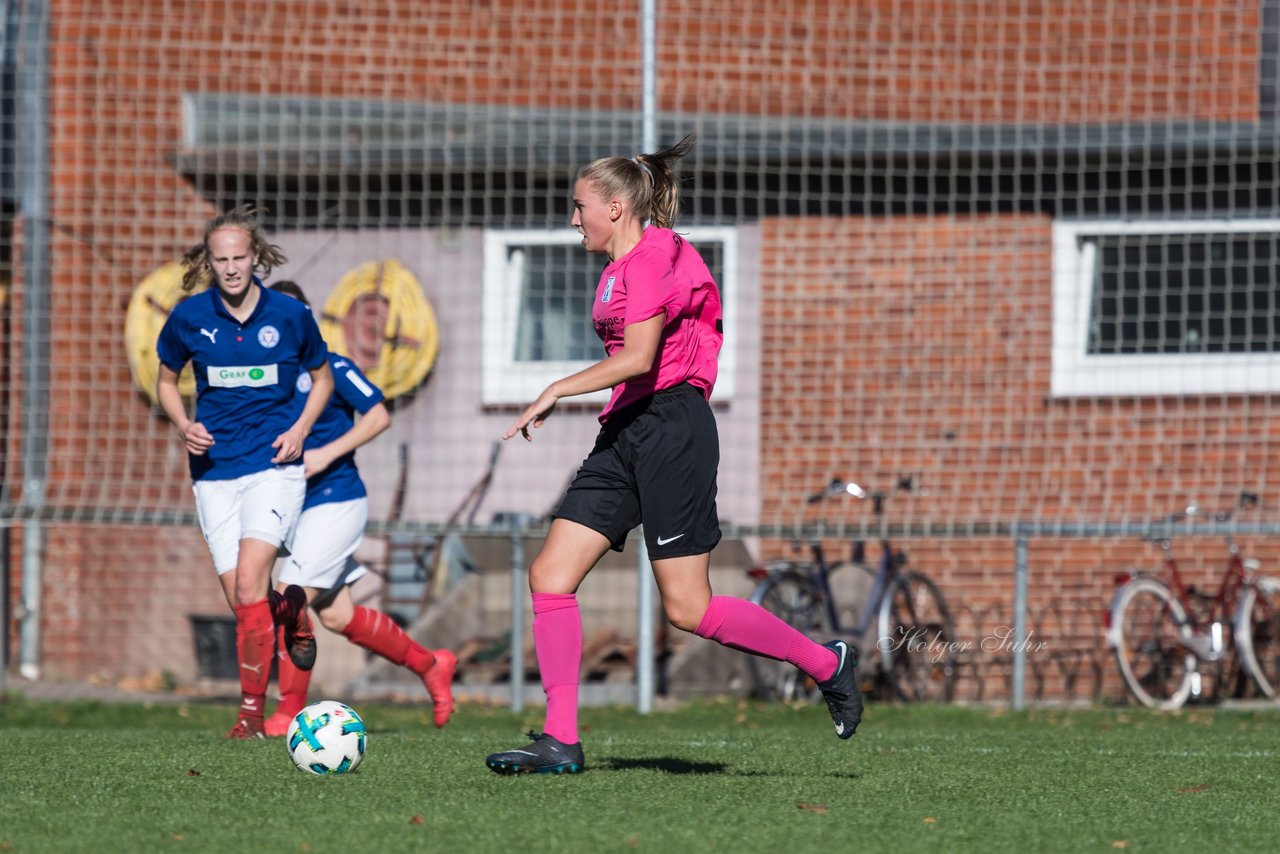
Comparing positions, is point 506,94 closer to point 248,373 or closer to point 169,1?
point 169,1

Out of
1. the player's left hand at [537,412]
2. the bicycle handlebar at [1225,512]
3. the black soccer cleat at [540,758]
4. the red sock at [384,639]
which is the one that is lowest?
the black soccer cleat at [540,758]

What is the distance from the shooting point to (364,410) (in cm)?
733

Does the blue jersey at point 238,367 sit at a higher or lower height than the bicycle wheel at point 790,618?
higher

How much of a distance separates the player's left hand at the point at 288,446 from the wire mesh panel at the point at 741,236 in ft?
14.1

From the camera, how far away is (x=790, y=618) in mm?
10359

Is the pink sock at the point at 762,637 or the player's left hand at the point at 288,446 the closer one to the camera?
the pink sock at the point at 762,637

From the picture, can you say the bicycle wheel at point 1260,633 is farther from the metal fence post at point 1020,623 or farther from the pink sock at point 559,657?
the pink sock at point 559,657

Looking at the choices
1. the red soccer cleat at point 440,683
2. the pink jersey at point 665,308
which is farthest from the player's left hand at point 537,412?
the red soccer cleat at point 440,683

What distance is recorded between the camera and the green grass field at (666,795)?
14.3 ft

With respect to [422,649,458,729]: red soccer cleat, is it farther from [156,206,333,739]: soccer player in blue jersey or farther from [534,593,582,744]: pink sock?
[534,593,582,744]: pink sock

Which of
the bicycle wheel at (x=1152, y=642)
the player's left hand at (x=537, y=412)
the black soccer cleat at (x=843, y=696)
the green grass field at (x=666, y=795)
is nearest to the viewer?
the green grass field at (x=666, y=795)

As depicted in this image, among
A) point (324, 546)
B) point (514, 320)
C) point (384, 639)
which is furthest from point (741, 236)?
point (324, 546)

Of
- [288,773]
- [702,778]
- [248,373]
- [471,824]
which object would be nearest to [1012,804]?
[702,778]

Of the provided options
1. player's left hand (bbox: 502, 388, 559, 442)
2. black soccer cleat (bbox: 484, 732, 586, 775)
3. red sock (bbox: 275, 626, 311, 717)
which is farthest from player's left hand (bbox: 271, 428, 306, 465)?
player's left hand (bbox: 502, 388, 559, 442)
